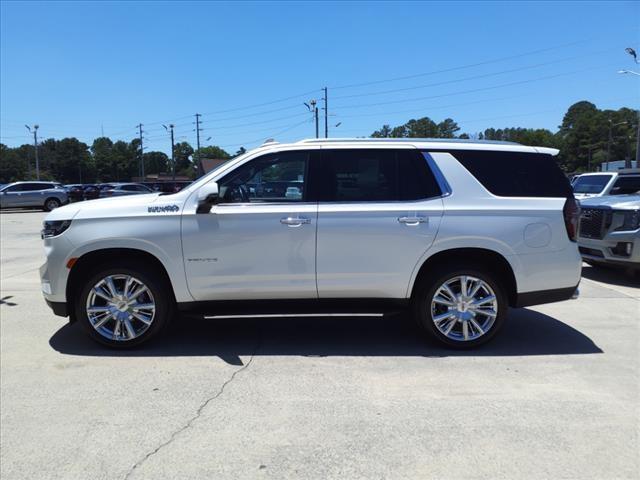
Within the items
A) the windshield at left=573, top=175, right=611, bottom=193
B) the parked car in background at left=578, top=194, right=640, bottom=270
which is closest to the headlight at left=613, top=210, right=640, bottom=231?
the parked car in background at left=578, top=194, right=640, bottom=270

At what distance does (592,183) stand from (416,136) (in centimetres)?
9996

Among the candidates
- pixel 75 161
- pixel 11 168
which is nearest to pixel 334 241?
pixel 11 168

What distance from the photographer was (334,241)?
438 cm

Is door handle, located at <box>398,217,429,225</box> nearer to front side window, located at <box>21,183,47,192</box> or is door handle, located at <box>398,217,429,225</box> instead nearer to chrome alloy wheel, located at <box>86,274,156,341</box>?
chrome alloy wheel, located at <box>86,274,156,341</box>

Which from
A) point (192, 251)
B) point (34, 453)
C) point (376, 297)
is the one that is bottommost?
point (34, 453)

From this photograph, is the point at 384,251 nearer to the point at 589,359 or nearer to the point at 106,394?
the point at 589,359

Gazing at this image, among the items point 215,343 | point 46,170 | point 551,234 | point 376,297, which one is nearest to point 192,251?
point 215,343

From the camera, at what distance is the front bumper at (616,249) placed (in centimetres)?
720

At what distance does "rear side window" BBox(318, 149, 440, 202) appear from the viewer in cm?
448

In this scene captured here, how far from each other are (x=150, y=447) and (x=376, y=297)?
232cm

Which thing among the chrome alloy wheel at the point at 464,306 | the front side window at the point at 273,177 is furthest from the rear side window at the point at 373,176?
the chrome alloy wheel at the point at 464,306

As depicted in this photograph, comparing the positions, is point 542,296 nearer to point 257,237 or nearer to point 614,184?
point 257,237

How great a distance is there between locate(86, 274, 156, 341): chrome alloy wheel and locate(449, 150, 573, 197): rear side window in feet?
10.6

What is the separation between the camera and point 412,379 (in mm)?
3945
